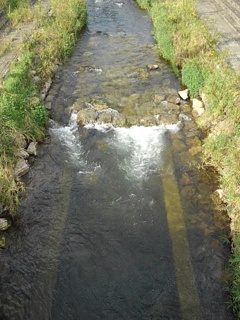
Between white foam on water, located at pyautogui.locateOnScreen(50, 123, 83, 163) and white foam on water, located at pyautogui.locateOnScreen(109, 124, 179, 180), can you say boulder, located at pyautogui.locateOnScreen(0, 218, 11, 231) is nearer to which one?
white foam on water, located at pyautogui.locateOnScreen(50, 123, 83, 163)

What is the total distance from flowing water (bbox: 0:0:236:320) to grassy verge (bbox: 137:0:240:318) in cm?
50

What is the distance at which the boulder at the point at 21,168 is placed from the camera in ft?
31.2

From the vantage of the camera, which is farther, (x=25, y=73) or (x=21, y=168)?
(x=25, y=73)

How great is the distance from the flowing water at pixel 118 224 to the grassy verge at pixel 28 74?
66cm

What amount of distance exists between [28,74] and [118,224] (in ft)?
25.0

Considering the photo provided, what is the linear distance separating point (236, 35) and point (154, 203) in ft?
33.9

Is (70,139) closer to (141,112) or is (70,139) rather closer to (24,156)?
(24,156)

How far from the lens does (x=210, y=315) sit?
656 centimetres

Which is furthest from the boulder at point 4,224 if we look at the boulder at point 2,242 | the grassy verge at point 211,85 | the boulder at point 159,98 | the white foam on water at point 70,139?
the boulder at point 159,98

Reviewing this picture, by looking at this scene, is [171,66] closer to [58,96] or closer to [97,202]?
[58,96]

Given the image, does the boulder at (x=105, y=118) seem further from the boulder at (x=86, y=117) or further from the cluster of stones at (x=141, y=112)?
the boulder at (x=86, y=117)

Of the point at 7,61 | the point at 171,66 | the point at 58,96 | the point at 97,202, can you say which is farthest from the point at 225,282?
the point at 7,61

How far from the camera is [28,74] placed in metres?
12.8

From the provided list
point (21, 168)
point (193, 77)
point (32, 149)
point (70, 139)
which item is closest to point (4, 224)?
point (21, 168)
